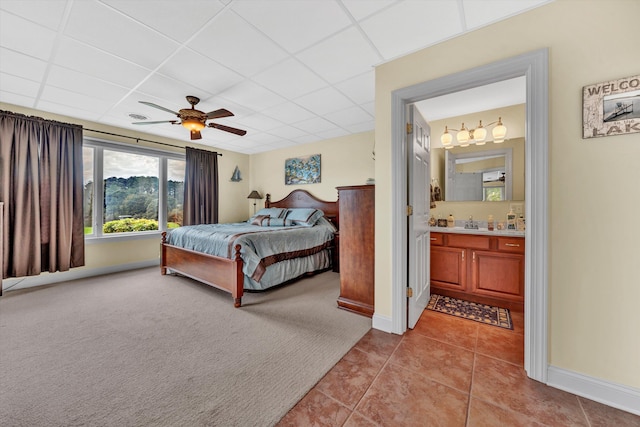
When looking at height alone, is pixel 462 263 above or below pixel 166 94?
below

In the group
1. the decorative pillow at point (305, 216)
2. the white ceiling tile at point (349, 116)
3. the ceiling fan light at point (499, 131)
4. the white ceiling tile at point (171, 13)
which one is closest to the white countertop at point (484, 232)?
the ceiling fan light at point (499, 131)

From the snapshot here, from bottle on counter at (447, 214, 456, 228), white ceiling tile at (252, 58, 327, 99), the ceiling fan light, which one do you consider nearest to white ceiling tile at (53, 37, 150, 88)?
white ceiling tile at (252, 58, 327, 99)

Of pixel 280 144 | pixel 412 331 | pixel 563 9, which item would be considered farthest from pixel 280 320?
pixel 280 144

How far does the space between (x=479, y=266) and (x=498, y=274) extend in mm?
187

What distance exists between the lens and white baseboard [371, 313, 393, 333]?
224 centimetres

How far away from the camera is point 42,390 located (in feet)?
4.99

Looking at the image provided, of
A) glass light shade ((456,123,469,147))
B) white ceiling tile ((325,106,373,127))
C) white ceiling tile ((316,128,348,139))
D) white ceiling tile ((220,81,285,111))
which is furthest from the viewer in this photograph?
white ceiling tile ((316,128,348,139))

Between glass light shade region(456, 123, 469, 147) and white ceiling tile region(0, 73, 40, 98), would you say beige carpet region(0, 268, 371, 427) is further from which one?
glass light shade region(456, 123, 469, 147)

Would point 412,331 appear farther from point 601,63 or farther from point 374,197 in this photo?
point 601,63

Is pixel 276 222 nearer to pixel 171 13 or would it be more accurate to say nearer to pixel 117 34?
pixel 117 34

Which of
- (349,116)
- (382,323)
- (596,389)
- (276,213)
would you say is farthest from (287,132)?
(596,389)

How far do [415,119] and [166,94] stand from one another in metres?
2.89

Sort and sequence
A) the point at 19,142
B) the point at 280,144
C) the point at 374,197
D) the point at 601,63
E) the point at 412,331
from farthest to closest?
1. the point at 280,144
2. the point at 19,142
3. the point at 374,197
4. the point at 412,331
5. the point at 601,63

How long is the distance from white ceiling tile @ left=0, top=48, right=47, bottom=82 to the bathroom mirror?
4.55 m
